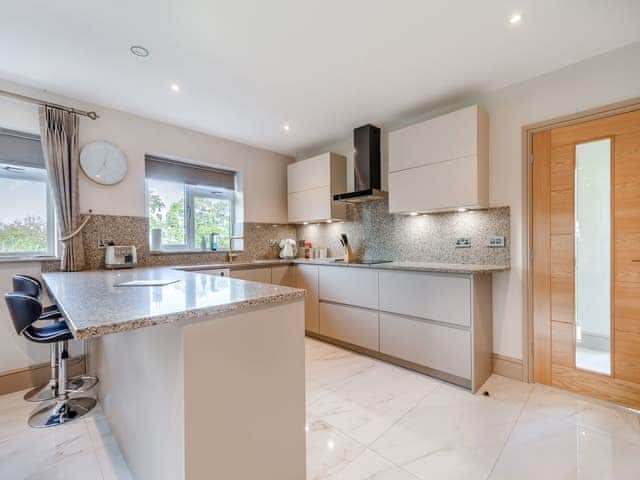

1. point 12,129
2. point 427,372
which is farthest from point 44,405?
point 427,372

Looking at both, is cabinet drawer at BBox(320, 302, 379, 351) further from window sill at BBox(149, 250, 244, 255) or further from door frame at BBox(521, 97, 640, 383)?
window sill at BBox(149, 250, 244, 255)

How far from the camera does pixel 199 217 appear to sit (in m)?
3.59

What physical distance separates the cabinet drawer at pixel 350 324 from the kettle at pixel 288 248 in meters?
1.01

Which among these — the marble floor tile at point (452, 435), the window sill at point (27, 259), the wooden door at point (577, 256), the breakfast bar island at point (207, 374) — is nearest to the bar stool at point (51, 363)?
the window sill at point (27, 259)

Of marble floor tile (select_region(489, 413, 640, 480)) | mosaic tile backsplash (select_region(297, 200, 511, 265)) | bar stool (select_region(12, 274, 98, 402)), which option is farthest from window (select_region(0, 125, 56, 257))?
marble floor tile (select_region(489, 413, 640, 480))

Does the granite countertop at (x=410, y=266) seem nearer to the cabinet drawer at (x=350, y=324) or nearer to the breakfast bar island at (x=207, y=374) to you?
the cabinet drawer at (x=350, y=324)

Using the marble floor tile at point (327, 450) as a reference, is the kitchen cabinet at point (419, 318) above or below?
above

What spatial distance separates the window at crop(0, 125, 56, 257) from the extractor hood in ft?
8.85

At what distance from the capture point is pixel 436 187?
2.63 meters

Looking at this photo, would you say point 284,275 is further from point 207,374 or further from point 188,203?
point 207,374

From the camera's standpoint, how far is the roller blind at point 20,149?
7.68 ft

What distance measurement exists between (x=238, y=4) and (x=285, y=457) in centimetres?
225

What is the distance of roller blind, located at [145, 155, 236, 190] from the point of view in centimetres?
320

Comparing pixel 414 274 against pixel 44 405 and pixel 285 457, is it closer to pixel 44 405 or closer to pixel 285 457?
pixel 285 457
